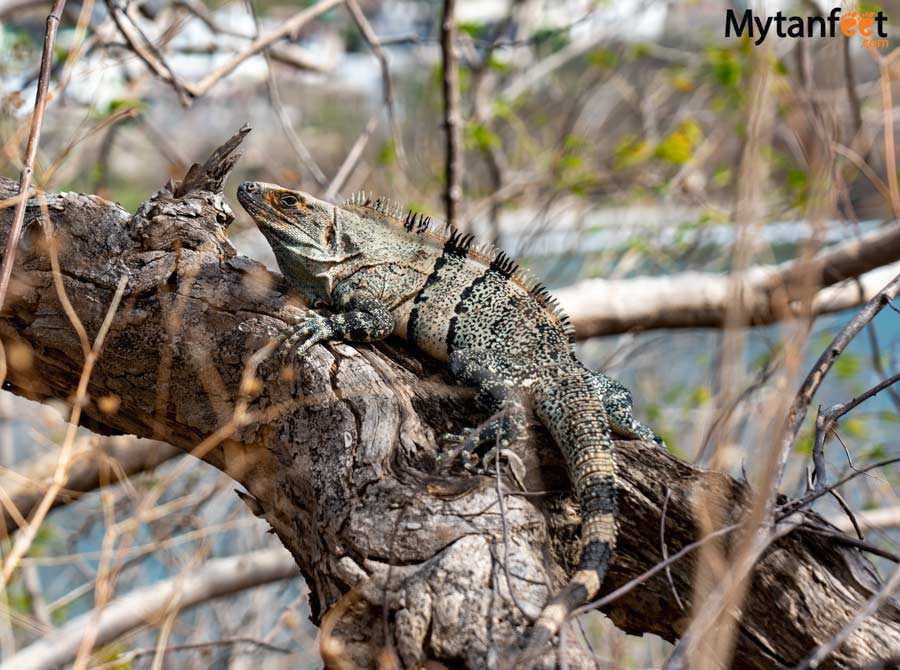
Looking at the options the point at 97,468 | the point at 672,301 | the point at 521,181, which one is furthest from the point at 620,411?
the point at 521,181

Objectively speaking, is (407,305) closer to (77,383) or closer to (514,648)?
(77,383)

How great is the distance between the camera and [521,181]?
7984 mm

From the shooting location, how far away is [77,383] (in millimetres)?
3336

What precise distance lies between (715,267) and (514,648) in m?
8.45

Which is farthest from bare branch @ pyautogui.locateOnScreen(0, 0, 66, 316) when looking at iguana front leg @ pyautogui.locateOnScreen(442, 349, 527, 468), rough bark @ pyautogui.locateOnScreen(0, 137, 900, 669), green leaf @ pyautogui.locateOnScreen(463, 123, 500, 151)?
green leaf @ pyautogui.locateOnScreen(463, 123, 500, 151)

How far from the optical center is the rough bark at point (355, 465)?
234 centimetres

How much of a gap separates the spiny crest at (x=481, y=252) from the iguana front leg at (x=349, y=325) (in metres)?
0.47

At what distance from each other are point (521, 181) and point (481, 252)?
420cm

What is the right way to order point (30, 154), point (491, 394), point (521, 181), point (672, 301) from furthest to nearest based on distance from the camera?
point (521, 181) < point (672, 301) < point (491, 394) < point (30, 154)

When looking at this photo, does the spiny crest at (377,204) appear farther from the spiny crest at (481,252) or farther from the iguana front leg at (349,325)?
the iguana front leg at (349,325)

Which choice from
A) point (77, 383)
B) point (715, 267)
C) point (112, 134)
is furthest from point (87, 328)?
point (715, 267)

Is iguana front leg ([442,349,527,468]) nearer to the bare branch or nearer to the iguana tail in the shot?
the iguana tail

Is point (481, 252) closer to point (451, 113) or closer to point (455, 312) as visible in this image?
point (455, 312)

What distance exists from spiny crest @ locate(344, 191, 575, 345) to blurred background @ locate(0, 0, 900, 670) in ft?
5.15
